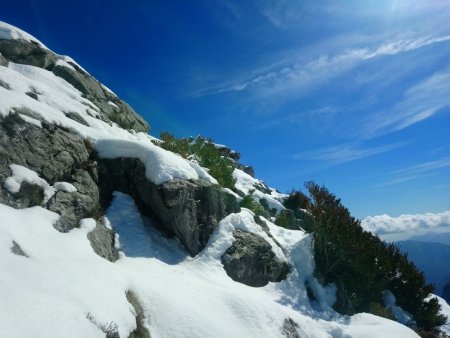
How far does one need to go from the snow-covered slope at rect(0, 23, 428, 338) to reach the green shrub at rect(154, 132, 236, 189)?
261 centimetres

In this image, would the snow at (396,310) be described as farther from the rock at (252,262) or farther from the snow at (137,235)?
the snow at (137,235)

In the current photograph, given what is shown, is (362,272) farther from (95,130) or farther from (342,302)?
(95,130)

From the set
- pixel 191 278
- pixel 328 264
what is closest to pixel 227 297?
pixel 191 278

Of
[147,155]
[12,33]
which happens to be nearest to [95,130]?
[147,155]

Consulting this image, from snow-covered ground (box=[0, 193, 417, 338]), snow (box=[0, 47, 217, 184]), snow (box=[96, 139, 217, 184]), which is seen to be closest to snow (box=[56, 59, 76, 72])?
snow (box=[0, 47, 217, 184])

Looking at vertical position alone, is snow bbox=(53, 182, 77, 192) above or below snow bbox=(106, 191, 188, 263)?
above

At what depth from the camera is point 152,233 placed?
11.9m

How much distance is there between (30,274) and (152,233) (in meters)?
6.47

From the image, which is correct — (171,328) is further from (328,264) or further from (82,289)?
(328,264)

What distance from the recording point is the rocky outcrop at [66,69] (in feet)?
55.6

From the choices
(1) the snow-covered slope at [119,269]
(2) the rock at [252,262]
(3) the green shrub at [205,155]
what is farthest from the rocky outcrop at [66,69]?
(2) the rock at [252,262]

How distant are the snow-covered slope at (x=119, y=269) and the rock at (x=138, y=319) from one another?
0.27 feet

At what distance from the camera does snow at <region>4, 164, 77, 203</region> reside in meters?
8.05

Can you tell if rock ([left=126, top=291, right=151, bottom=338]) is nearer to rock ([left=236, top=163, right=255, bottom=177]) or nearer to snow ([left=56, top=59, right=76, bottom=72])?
snow ([left=56, top=59, right=76, bottom=72])
